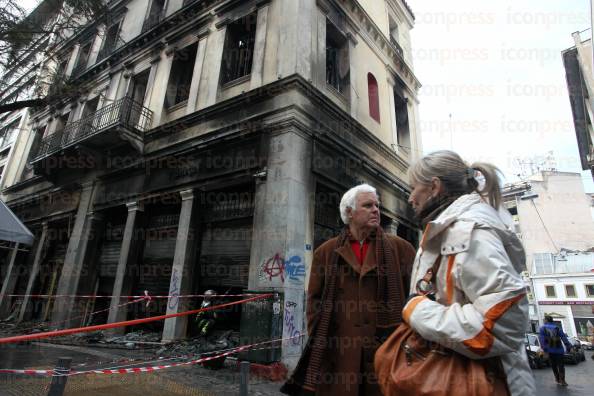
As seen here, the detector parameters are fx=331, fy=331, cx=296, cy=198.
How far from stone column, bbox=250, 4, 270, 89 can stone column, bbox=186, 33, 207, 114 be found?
2.23 metres

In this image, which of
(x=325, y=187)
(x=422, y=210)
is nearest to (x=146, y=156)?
(x=325, y=187)

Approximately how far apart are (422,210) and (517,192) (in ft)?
155

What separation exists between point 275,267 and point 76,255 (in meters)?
8.76

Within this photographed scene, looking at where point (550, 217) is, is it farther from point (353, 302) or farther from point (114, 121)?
point (353, 302)

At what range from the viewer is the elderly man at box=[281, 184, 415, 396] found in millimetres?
2293

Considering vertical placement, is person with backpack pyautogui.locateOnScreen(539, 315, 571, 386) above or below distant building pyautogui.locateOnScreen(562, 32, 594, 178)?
below

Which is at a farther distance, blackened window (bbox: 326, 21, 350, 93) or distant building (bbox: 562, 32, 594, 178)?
distant building (bbox: 562, 32, 594, 178)

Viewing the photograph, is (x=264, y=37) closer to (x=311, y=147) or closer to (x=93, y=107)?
(x=311, y=147)

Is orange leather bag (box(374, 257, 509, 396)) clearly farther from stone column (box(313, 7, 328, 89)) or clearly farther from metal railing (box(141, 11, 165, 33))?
metal railing (box(141, 11, 165, 33))

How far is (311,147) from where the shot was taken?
334 inches

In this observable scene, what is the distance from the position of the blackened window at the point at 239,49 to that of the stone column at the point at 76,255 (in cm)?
698

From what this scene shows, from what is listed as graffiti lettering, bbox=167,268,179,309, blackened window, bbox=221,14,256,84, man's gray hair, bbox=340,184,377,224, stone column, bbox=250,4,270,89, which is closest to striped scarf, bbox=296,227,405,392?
man's gray hair, bbox=340,184,377,224

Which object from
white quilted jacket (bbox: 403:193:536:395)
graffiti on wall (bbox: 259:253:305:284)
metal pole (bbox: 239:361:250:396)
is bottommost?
metal pole (bbox: 239:361:250:396)

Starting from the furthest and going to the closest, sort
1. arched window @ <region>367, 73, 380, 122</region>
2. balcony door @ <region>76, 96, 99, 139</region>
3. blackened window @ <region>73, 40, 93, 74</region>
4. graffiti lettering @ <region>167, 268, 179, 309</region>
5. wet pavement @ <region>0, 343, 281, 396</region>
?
blackened window @ <region>73, 40, 93, 74</region>
arched window @ <region>367, 73, 380, 122</region>
balcony door @ <region>76, 96, 99, 139</region>
graffiti lettering @ <region>167, 268, 179, 309</region>
wet pavement @ <region>0, 343, 281, 396</region>
